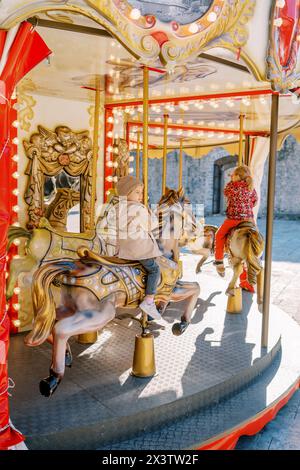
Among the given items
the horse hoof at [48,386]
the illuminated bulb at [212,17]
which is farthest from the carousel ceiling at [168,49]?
the horse hoof at [48,386]

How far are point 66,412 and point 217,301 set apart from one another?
282cm

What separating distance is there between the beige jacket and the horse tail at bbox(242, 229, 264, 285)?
1.84 m

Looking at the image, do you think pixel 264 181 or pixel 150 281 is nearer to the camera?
pixel 150 281

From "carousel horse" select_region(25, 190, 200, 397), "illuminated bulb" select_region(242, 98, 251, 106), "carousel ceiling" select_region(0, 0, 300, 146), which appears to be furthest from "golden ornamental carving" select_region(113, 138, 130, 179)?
"carousel horse" select_region(25, 190, 200, 397)

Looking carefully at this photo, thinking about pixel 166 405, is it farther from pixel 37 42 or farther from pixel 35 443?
pixel 37 42

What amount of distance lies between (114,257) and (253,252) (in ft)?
6.48

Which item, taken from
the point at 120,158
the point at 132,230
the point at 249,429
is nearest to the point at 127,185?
the point at 132,230

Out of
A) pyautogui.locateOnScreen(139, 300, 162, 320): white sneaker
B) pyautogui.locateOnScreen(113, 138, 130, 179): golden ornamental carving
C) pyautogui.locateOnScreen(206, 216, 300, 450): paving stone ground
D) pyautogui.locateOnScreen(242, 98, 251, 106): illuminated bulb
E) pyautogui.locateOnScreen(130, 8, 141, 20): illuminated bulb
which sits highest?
pyautogui.locateOnScreen(242, 98, 251, 106): illuminated bulb

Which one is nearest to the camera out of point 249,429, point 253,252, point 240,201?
point 249,429

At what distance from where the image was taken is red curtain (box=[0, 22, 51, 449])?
77.5 inches

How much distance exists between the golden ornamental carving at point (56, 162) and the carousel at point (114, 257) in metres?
0.01

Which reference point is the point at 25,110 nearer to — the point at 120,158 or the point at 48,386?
the point at 120,158

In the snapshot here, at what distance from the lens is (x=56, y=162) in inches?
175

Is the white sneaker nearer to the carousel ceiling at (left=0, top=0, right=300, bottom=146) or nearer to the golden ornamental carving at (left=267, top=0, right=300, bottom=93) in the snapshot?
the carousel ceiling at (left=0, top=0, right=300, bottom=146)
